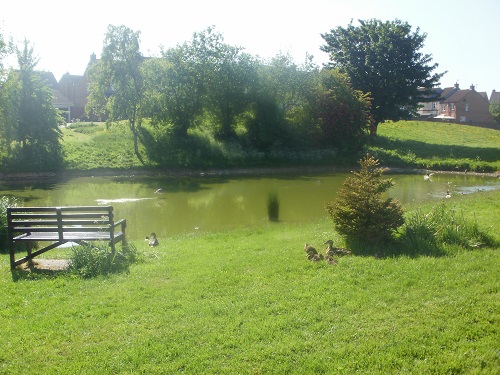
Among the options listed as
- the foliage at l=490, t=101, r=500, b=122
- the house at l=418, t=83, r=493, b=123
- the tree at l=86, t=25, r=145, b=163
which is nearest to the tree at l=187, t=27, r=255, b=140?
the tree at l=86, t=25, r=145, b=163

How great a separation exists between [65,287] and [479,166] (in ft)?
102

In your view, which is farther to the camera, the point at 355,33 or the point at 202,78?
the point at 355,33

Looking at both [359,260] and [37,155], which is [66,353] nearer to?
[359,260]

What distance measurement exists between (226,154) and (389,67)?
52.7 ft

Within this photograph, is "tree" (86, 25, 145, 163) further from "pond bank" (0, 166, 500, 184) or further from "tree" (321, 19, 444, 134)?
"tree" (321, 19, 444, 134)

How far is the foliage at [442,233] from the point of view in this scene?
29.7 feet

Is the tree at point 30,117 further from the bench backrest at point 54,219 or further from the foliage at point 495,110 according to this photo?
the foliage at point 495,110

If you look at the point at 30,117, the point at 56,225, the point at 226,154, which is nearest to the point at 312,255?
the point at 56,225

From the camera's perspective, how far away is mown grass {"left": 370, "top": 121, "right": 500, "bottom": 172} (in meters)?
33.2

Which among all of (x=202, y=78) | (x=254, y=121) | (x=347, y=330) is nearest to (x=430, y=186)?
(x=254, y=121)

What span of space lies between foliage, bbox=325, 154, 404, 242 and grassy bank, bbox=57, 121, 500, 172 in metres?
25.0

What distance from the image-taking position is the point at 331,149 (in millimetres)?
37750

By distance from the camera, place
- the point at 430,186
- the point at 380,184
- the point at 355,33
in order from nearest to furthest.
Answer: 1. the point at 380,184
2. the point at 430,186
3. the point at 355,33

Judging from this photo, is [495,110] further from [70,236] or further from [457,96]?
[70,236]
